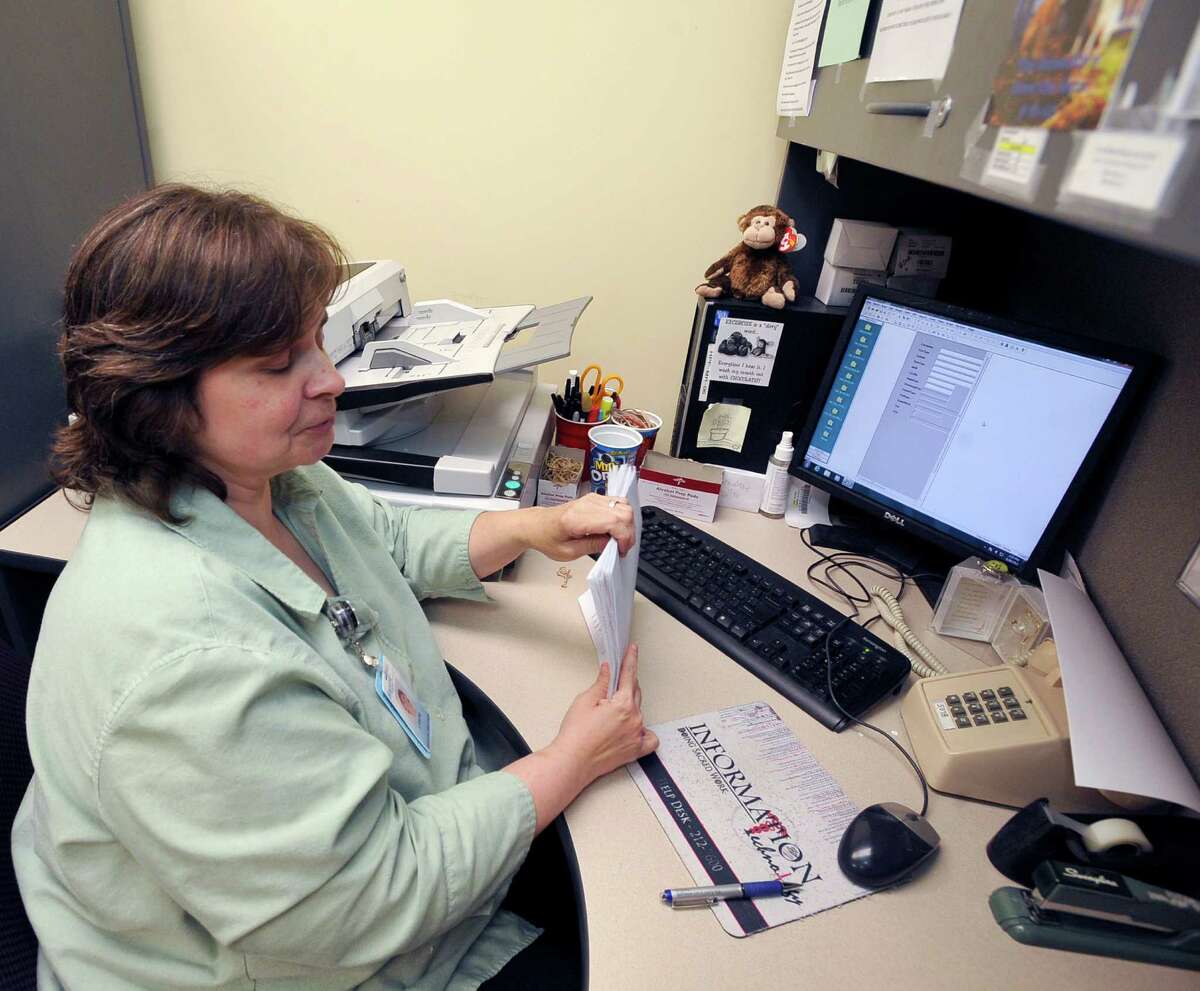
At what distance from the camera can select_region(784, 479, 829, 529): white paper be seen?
4.38ft

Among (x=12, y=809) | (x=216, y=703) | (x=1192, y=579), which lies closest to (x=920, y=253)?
(x=1192, y=579)

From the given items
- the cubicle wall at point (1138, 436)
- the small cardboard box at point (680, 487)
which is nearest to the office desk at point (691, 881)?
the cubicle wall at point (1138, 436)

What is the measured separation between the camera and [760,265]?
1.30m

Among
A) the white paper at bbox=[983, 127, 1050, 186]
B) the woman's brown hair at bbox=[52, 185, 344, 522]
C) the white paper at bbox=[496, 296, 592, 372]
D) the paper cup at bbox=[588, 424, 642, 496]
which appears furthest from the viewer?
the paper cup at bbox=[588, 424, 642, 496]

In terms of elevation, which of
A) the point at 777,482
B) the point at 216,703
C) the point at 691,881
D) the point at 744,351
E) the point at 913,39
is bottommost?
the point at 691,881

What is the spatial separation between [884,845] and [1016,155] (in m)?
0.63

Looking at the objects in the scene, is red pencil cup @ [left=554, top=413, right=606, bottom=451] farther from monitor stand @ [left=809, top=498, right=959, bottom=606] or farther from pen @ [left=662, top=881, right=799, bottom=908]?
pen @ [left=662, top=881, right=799, bottom=908]

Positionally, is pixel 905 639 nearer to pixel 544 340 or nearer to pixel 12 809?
pixel 544 340

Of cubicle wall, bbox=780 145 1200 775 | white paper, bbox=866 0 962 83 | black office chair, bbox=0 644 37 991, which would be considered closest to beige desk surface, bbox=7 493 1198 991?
cubicle wall, bbox=780 145 1200 775

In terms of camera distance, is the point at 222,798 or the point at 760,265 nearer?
the point at 222,798

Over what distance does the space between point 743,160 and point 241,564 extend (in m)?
1.24

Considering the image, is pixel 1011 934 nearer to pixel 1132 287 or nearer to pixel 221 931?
pixel 221 931

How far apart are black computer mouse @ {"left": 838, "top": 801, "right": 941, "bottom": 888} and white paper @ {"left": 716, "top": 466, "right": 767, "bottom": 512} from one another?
0.66 m

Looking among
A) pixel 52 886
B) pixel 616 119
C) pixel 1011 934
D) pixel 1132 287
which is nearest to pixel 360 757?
pixel 52 886
